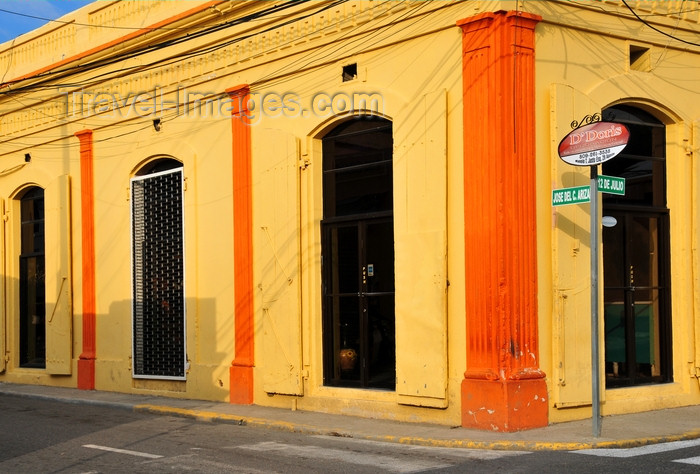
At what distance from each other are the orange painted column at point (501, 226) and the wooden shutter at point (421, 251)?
411mm

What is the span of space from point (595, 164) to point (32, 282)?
47.0 feet

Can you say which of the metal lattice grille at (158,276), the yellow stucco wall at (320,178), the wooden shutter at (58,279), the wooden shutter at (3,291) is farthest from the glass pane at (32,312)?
the metal lattice grille at (158,276)

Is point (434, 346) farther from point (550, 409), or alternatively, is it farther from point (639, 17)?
point (639, 17)

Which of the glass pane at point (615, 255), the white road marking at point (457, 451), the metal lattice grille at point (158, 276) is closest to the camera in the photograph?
the white road marking at point (457, 451)

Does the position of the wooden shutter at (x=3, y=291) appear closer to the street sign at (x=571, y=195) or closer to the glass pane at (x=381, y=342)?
the glass pane at (x=381, y=342)

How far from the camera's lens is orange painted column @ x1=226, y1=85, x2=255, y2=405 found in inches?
612

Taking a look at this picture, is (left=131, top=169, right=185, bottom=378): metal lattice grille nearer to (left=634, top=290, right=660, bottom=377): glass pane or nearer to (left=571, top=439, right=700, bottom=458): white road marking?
(left=634, top=290, right=660, bottom=377): glass pane

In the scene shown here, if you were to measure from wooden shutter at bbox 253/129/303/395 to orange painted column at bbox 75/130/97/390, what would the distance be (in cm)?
511

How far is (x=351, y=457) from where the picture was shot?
10320mm

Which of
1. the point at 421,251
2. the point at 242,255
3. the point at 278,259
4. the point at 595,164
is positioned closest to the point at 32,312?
the point at 242,255

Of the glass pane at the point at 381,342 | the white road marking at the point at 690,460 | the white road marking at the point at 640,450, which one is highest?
the glass pane at the point at 381,342

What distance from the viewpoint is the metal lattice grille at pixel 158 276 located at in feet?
56.9

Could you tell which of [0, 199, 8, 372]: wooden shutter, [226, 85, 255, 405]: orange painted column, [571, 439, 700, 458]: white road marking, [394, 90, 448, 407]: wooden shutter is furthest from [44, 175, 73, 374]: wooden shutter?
[571, 439, 700, 458]: white road marking

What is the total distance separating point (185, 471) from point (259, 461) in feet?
2.94
